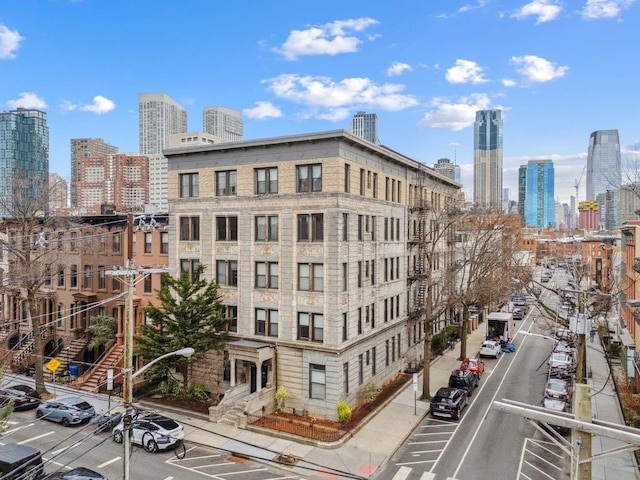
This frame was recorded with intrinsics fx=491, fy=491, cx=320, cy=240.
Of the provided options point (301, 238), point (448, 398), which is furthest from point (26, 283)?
point (448, 398)

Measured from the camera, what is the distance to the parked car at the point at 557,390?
30328 millimetres

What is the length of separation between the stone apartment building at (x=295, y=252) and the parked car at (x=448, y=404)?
4818 mm

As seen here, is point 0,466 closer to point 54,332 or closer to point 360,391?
point 360,391

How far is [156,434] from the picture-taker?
24125mm

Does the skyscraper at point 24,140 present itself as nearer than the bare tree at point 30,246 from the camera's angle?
No

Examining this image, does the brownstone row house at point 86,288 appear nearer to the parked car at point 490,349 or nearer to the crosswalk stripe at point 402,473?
the crosswalk stripe at point 402,473

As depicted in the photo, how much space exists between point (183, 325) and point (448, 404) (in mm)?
16306

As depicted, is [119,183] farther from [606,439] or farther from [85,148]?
[606,439]

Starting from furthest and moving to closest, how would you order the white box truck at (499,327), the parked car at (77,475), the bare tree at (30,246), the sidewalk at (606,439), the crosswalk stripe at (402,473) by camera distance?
the white box truck at (499,327), the bare tree at (30,246), the sidewalk at (606,439), the crosswalk stripe at (402,473), the parked car at (77,475)

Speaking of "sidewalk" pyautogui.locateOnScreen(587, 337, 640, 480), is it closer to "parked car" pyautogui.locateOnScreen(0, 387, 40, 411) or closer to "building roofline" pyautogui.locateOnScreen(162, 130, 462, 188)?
"building roofline" pyautogui.locateOnScreen(162, 130, 462, 188)

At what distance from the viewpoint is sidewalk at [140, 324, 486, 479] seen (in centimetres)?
2275

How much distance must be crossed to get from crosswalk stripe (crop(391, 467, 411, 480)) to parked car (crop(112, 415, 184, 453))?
10.5 m

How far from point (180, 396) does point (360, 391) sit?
11402mm

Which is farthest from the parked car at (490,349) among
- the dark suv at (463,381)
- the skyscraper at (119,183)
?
the skyscraper at (119,183)
